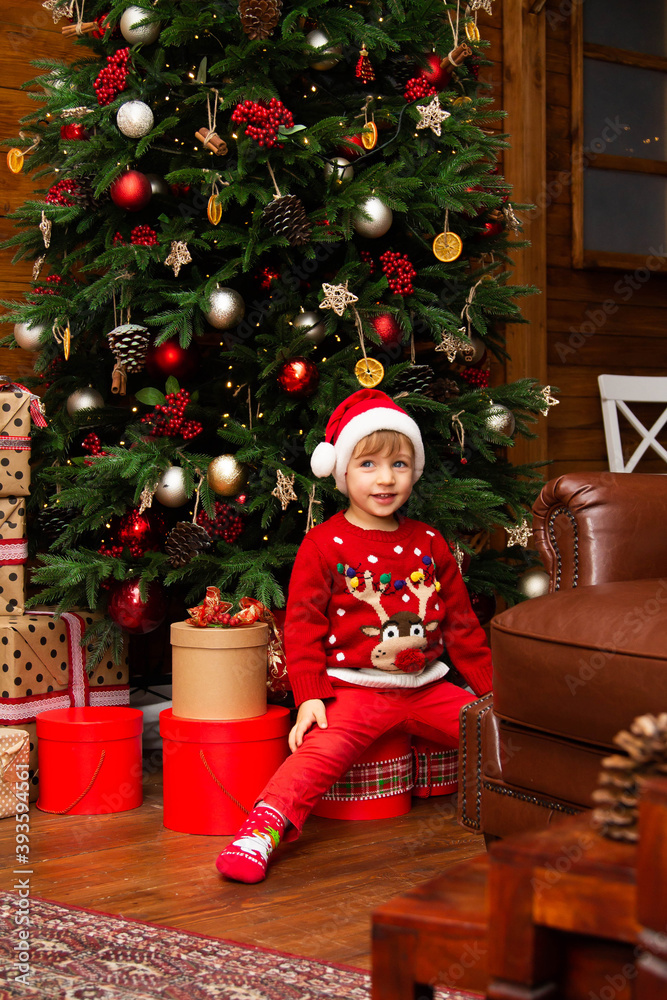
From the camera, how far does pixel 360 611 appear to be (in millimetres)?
2059

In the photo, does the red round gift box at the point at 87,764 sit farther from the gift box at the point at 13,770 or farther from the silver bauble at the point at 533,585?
the silver bauble at the point at 533,585

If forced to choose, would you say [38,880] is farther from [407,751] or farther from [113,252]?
[113,252]

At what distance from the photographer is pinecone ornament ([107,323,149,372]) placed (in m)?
2.25

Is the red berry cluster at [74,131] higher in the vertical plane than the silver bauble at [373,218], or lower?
higher

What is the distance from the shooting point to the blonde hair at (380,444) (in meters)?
2.04

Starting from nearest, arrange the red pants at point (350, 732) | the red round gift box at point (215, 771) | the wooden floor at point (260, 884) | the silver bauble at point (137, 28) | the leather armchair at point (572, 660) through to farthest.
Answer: the leather armchair at point (572, 660) < the wooden floor at point (260, 884) < the red pants at point (350, 732) < the red round gift box at point (215, 771) < the silver bauble at point (137, 28)

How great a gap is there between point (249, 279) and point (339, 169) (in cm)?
35

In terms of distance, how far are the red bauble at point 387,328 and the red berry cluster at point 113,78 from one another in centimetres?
80

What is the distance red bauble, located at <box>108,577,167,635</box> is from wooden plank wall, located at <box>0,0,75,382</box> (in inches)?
32.7

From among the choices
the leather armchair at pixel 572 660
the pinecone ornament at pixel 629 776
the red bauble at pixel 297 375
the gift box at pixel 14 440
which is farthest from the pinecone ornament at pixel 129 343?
the pinecone ornament at pixel 629 776

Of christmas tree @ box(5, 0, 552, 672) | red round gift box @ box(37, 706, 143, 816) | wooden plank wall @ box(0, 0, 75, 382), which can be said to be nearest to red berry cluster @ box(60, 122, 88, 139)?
christmas tree @ box(5, 0, 552, 672)

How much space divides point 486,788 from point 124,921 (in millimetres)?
588

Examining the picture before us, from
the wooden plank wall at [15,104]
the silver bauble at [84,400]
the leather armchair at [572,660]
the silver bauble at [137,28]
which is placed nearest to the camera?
the leather armchair at [572,660]

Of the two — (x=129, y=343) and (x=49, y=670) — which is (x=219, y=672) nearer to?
(x=49, y=670)
